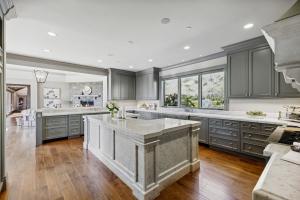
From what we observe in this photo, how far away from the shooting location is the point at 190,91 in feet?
18.0

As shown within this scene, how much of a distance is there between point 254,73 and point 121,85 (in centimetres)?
490

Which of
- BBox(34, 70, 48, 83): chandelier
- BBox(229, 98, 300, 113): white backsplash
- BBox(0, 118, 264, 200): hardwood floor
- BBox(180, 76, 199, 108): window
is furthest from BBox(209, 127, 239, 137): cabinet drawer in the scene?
BBox(34, 70, 48, 83): chandelier

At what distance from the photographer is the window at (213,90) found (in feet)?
15.1

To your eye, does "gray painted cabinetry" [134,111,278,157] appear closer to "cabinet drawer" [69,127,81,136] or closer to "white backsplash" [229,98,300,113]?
"white backsplash" [229,98,300,113]

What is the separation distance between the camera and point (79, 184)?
2400mm

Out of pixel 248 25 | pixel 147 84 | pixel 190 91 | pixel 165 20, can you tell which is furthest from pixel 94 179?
pixel 147 84

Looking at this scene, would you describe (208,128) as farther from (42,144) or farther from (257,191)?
(42,144)

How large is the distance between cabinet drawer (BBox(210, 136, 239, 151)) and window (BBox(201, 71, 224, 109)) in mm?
1104

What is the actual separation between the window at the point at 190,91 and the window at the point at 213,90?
27cm

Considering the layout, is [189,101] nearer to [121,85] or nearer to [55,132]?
[121,85]

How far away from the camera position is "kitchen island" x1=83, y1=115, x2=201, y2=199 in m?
2.04

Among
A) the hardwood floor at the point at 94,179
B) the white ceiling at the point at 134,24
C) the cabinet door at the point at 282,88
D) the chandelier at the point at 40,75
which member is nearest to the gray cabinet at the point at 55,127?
the hardwood floor at the point at 94,179

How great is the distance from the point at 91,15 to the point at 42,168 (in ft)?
9.56

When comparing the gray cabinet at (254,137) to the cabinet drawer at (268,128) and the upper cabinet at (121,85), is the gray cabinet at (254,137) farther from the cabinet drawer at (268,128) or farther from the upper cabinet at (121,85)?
the upper cabinet at (121,85)
